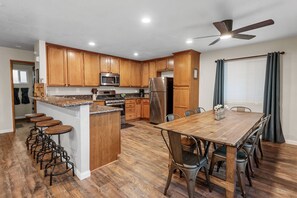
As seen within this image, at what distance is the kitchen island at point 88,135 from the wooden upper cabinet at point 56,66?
1630 mm

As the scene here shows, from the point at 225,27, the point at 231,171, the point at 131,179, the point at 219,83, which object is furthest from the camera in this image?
the point at 219,83

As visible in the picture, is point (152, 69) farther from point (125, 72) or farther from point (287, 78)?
point (287, 78)

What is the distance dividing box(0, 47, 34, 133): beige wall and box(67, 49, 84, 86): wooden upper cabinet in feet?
5.57

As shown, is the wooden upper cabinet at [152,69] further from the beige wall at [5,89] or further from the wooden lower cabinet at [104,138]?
the beige wall at [5,89]

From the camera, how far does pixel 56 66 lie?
13.6ft

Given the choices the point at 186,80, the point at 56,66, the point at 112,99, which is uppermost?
the point at 56,66

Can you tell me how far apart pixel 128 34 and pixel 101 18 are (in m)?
0.84

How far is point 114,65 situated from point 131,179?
4304mm

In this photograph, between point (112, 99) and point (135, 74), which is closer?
point (112, 99)

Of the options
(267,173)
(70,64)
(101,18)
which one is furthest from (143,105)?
(267,173)

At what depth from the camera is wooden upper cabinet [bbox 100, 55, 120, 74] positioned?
5305mm

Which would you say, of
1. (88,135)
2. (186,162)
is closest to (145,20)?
(88,135)

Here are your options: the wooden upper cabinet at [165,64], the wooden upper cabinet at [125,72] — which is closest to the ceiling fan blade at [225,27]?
the wooden upper cabinet at [165,64]

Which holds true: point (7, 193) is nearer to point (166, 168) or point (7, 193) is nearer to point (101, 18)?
point (166, 168)
